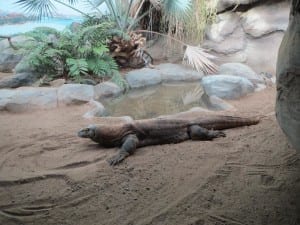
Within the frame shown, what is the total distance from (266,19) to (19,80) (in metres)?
5.64

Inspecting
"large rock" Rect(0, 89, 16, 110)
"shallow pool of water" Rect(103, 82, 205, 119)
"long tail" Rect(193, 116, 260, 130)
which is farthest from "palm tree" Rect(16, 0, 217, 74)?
"long tail" Rect(193, 116, 260, 130)

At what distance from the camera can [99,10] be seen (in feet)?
25.7

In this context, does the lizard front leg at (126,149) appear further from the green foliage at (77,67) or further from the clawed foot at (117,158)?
the green foliage at (77,67)

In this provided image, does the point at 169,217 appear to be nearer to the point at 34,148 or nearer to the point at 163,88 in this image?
the point at 34,148

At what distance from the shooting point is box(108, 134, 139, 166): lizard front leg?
11.1ft

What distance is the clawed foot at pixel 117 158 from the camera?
132 inches

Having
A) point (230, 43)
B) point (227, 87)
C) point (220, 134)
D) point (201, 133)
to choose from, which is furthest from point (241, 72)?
point (201, 133)

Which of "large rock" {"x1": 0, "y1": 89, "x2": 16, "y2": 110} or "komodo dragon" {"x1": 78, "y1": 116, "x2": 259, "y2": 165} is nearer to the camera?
"komodo dragon" {"x1": 78, "y1": 116, "x2": 259, "y2": 165}

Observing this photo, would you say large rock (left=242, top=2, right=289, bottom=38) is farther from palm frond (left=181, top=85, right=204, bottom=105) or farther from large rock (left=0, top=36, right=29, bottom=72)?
large rock (left=0, top=36, right=29, bottom=72)

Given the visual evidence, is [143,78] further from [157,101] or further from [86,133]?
[86,133]

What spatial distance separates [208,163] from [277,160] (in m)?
0.62

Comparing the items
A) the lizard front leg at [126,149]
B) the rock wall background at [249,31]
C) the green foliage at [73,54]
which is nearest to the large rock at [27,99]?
the green foliage at [73,54]

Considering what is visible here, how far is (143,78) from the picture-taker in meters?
6.68

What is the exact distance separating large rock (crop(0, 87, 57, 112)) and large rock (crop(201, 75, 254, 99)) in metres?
2.55
